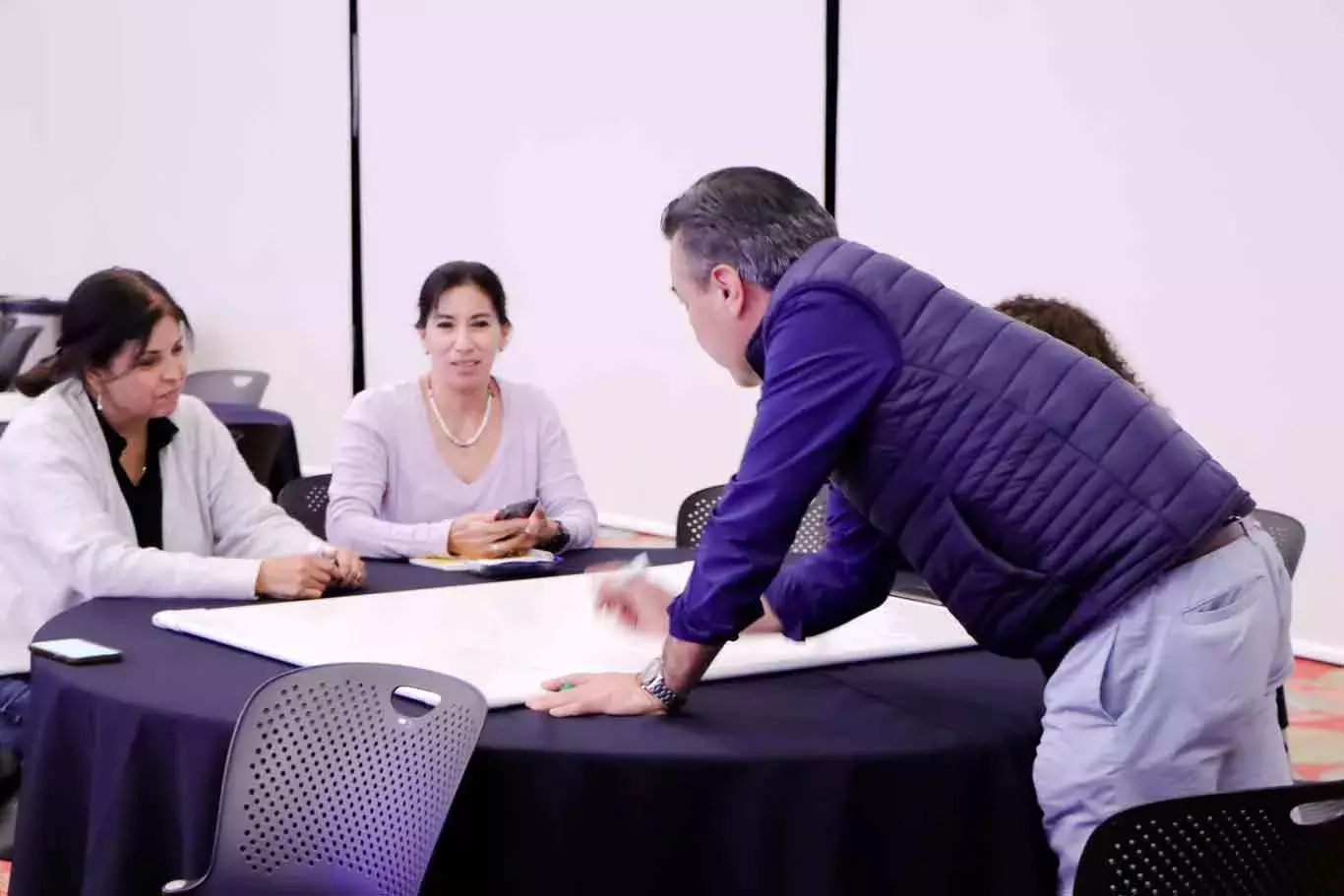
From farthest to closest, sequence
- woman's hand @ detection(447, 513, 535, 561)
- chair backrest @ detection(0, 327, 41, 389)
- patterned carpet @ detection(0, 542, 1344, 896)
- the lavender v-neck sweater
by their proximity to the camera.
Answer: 1. chair backrest @ detection(0, 327, 41, 389)
2. patterned carpet @ detection(0, 542, 1344, 896)
3. the lavender v-neck sweater
4. woman's hand @ detection(447, 513, 535, 561)

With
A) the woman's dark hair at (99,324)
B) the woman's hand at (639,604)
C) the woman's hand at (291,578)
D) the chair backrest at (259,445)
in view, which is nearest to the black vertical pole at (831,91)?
the chair backrest at (259,445)

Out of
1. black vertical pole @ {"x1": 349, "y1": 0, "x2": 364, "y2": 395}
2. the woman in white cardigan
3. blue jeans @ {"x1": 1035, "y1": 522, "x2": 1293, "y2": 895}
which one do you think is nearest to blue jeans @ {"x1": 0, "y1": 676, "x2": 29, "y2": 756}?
the woman in white cardigan

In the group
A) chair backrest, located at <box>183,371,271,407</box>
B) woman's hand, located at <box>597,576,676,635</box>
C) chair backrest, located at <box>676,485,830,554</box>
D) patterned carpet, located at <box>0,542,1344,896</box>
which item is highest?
woman's hand, located at <box>597,576,676,635</box>

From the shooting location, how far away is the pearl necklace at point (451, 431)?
11.9ft

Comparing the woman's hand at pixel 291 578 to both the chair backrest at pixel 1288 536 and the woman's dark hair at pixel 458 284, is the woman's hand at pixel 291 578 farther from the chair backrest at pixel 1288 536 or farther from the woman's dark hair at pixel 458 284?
the chair backrest at pixel 1288 536

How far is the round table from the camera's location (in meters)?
1.77

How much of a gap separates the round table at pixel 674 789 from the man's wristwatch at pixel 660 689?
0.07ft

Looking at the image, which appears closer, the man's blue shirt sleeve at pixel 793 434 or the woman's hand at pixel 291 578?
the man's blue shirt sleeve at pixel 793 434

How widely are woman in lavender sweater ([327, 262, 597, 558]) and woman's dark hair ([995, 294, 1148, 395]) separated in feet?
3.63

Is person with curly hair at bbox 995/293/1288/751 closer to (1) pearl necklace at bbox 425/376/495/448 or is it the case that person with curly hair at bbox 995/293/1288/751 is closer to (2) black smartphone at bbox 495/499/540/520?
(2) black smartphone at bbox 495/499/540/520

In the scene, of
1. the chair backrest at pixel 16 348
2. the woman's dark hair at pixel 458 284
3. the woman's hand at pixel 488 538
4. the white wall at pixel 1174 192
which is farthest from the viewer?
the chair backrest at pixel 16 348

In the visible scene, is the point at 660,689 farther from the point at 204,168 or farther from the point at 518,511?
the point at 204,168

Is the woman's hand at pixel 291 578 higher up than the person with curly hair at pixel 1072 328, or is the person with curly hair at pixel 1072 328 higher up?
the person with curly hair at pixel 1072 328

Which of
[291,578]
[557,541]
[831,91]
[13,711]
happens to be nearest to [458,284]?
[557,541]
